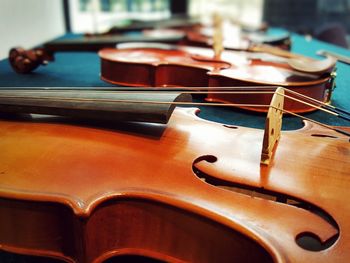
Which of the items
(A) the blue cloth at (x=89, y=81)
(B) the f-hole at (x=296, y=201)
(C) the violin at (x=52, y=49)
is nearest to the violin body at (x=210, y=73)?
(A) the blue cloth at (x=89, y=81)

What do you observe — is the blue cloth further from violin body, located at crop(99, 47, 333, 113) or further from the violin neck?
the violin neck

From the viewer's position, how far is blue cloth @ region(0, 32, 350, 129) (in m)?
1.07

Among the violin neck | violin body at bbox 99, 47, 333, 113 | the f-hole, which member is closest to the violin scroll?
violin body at bbox 99, 47, 333, 113

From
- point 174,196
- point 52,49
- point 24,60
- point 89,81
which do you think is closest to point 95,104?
point 174,196

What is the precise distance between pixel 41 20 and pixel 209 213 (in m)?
2.40

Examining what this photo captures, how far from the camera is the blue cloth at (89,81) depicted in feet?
3.52

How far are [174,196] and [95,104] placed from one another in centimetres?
34

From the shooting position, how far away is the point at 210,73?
118 cm

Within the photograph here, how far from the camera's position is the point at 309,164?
63 centimetres

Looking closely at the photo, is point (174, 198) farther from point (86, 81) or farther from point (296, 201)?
point (86, 81)

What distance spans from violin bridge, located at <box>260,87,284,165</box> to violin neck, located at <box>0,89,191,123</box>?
0.20 meters

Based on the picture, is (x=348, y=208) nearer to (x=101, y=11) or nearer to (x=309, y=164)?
(x=309, y=164)

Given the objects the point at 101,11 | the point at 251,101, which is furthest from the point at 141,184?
the point at 101,11

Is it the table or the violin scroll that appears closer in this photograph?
the table
